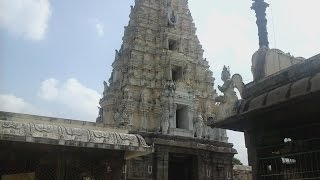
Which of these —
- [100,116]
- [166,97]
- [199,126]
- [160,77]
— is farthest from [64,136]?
[100,116]

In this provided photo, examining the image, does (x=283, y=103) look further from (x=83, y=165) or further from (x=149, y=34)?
(x=149, y=34)

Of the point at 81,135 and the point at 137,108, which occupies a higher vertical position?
the point at 137,108

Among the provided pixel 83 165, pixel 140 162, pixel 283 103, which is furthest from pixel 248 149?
pixel 140 162

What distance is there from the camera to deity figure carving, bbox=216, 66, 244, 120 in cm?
750

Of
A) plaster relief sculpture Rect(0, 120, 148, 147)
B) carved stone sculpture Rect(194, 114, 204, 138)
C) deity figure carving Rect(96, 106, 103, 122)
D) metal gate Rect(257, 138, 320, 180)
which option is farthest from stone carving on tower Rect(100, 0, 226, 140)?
metal gate Rect(257, 138, 320, 180)

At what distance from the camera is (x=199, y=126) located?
2850 cm

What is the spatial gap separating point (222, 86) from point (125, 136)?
4.62m

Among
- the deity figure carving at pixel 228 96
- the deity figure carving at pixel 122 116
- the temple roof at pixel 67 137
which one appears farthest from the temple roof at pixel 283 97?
the deity figure carving at pixel 122 116

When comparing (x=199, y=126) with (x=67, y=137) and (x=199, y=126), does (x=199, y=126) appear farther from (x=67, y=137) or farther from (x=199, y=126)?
(x=67, y=137)

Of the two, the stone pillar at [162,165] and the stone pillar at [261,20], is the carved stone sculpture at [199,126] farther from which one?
the stone pillar at [261,20]

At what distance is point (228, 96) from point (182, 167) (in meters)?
21.5

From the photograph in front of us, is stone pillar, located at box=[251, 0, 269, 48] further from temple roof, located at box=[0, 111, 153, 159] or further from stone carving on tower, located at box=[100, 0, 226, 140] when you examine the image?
stone carving on tower, located at box=[100, 0, 226, 140]

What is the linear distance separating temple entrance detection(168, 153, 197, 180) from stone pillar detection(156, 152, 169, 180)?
115 cm

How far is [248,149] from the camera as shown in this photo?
7945 millimetres
